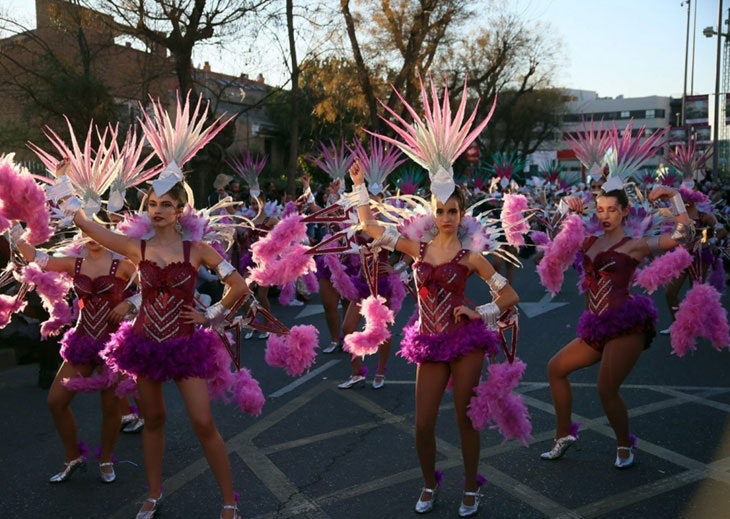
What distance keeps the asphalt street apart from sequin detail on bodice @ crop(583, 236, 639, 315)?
3.68 ft

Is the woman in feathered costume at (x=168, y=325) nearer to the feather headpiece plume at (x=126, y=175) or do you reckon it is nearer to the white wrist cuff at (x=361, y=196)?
the feather headpiece plume at (x=126, y=175)

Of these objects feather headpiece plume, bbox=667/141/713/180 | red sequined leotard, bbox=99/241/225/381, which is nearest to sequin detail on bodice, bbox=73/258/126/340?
red sequined leotard, bbox=99/241/225/381

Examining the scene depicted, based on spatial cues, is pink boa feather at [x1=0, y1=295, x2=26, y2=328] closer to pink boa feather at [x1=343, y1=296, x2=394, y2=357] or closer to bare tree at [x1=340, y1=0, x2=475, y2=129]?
pink boa feather at [x1=343, y1=296, x2=394, y2=357]

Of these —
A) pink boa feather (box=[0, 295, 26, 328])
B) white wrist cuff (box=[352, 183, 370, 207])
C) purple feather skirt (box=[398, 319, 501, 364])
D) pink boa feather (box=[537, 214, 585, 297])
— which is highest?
white wrist cuff (box=[352, 183, 370, 207])

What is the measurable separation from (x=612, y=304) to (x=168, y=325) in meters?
2.90

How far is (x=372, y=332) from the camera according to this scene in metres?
4.87

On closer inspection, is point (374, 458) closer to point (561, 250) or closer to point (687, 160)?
point (561, 250)

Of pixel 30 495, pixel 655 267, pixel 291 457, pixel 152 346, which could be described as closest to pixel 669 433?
pixel 655 267

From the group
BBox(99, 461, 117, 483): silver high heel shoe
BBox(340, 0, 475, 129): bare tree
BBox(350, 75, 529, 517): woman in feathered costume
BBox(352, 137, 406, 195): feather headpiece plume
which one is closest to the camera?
BBox(350, 75, 529, 517): woman in feathered costume

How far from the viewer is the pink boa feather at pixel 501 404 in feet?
13.5

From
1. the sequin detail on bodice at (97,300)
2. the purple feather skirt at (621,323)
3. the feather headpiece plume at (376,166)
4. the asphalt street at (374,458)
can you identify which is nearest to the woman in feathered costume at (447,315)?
the asphalt street at (374,458)

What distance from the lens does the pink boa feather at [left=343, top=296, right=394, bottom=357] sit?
15.9 ft

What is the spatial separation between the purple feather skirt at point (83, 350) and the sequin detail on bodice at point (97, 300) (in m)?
0.05

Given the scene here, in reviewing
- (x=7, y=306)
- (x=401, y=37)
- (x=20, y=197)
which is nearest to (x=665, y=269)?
(x=20, y=197)
